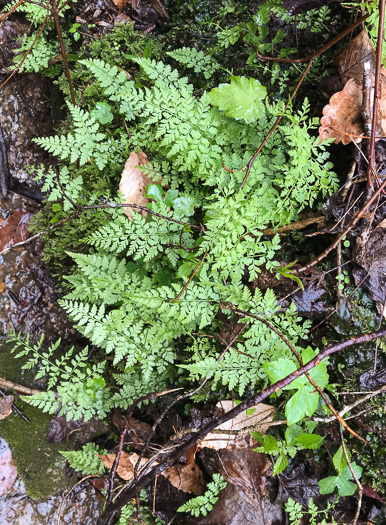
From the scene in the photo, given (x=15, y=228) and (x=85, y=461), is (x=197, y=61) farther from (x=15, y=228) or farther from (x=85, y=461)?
(x=85, y=461)

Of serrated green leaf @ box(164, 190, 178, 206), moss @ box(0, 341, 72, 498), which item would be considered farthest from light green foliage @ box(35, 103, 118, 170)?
moss @ box(0, 341, 72, 498)

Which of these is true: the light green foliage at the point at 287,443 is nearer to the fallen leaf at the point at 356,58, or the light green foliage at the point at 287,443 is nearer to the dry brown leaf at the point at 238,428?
the dry brown leaf at the point at 238,428

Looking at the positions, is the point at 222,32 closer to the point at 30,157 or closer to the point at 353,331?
the point at 30,157

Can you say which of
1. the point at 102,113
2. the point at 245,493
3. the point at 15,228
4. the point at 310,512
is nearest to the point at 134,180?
the point at 102,113

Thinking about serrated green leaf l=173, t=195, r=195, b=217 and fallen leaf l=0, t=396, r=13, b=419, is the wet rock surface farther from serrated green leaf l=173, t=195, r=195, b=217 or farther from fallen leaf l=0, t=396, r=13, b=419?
serrated green leaf l=173, t=195, r=195, b=217

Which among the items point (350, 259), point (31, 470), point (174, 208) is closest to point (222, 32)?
point (174, 208)

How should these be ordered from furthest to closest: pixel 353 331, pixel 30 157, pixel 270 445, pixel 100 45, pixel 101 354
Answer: pixel 30 157
pixel 101 354
pixel 100 45
pixel 353 331
pixel 270 445
